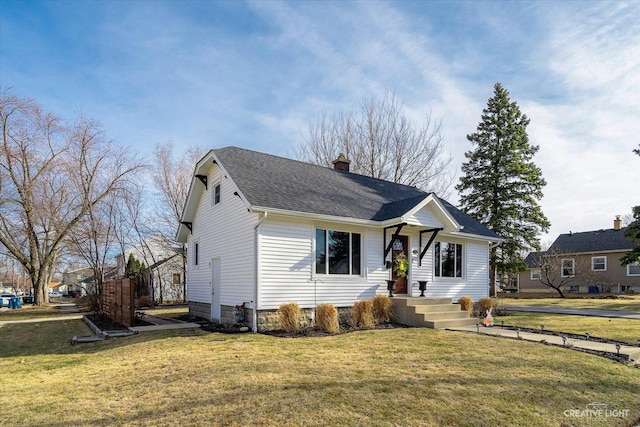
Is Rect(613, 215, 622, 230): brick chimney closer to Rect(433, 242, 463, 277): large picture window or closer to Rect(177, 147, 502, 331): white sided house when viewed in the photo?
Rect(177, 147, 502, 331): white sided house

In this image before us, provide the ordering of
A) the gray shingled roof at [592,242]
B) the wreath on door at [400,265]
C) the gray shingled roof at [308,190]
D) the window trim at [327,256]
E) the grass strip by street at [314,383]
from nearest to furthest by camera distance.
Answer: the grass strip by street at [314,383] < the gray shingled roof at [308,190] < the window trim at [327,256] < the wreath on door at [400,265] < the gray shingled roof at [592,242]

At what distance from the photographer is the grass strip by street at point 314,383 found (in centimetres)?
475

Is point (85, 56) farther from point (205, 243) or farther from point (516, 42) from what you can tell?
point (516, 42)

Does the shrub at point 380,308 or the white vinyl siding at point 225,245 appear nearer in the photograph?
the white vinyl siding at point 225,245

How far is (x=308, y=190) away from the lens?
12836mm

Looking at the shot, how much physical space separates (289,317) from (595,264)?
33.6 metres

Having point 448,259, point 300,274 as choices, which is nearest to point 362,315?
point 300,274

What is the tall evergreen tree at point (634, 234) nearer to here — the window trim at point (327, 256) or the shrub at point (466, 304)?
the shrub at point (466, 304)

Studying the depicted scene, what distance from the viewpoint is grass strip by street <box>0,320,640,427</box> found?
4.75 m

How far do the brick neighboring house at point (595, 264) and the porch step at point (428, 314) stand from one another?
66.6 ft

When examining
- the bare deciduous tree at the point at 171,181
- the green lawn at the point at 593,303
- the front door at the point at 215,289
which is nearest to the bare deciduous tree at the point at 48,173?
the bare deciduous tree at the point at 171,181

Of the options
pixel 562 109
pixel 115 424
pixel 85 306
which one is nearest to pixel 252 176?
pixel 115 424

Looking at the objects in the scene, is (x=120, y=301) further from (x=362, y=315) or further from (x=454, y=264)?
(x=454, y=264)

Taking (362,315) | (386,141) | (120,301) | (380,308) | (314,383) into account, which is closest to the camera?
(314,383)
